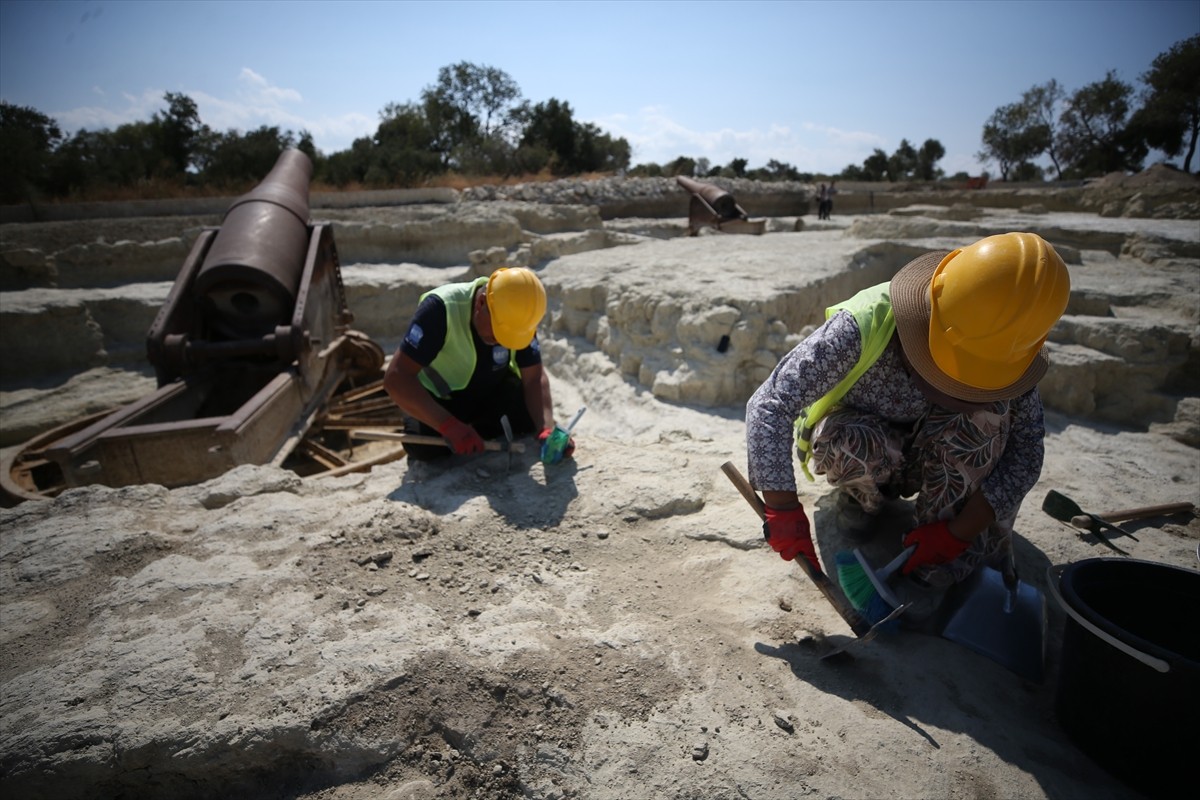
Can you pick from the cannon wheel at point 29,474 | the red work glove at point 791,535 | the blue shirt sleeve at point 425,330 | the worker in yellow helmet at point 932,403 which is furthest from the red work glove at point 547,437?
the cannon wheel at point 29,474

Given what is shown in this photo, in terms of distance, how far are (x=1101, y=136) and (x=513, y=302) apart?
37.9m

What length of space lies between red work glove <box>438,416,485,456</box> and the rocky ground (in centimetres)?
11

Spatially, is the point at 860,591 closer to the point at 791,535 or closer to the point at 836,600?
the point at 836,600

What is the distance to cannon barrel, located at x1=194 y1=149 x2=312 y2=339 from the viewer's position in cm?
489

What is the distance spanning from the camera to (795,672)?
175cm

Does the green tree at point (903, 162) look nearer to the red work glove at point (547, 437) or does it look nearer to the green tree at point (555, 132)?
the green tree at point (555, 132)

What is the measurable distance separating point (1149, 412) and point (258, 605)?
532 cm

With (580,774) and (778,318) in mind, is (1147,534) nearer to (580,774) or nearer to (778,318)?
(580,774)

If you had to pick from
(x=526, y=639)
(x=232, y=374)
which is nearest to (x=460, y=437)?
(x=526, y=639)

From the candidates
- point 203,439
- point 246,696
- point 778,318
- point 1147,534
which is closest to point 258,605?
point 246,696

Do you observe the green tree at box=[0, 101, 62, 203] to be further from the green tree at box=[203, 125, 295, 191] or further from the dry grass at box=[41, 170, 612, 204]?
the green tree at box=[203, 125, 295, 191]

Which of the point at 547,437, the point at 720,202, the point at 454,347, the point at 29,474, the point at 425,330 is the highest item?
the point at 720,202

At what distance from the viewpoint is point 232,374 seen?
5188 millimetres

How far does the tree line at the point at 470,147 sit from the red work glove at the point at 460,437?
31.0 ft
